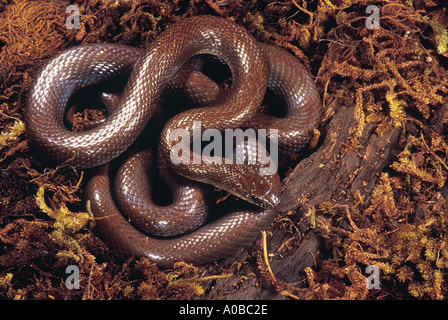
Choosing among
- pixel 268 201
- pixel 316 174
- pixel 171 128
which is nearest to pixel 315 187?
pixel 316 174

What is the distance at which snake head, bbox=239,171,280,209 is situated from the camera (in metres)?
3.62

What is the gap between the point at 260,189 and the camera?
12.0 feet

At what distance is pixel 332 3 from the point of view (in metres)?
4.22

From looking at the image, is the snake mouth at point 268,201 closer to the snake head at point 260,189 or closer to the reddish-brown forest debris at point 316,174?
the snake head at point 260,189

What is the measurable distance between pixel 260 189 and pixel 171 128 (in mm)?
1131

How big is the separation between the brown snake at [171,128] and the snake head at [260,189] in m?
0.01

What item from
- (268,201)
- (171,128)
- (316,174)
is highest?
(171,128)

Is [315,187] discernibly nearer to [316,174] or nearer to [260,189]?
[316,174]

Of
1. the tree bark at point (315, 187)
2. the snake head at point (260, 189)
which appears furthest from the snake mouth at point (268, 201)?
the tree bark at point (315, 187)

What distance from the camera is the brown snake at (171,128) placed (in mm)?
3646

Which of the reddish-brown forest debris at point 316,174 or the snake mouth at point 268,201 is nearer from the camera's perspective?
the reddish-brown forest debris at point 316,174

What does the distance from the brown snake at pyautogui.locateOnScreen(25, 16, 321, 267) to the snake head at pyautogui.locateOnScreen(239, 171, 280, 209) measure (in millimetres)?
10

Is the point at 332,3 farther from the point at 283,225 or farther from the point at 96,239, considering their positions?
the point at 96,239

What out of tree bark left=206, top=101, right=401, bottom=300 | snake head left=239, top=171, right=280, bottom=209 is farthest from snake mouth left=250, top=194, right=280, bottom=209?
tree bark left=206, top=101, right=401, bottom=300
